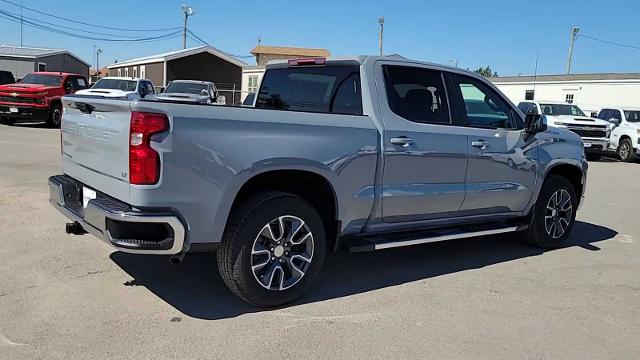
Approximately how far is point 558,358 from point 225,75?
141 ft

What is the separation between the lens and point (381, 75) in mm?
4973

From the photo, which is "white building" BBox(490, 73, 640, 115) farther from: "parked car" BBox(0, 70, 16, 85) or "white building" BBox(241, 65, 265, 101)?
"parked car" BBox(0, 70, 16, 85)

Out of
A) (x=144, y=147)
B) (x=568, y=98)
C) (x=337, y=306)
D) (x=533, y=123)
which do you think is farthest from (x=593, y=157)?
(x=144, y=147)

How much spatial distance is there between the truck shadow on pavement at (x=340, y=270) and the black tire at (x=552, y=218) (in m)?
0.17

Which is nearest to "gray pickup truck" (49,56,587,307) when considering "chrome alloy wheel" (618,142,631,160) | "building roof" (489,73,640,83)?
"chrome alloy wheel" (618,142,631,160)

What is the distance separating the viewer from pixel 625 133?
20422mm

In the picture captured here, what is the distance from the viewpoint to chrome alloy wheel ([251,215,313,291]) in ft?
13.9

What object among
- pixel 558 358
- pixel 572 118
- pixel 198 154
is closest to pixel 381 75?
pixel 198 154

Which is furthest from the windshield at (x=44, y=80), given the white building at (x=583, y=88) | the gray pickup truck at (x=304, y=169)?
the white building at (x=583, y=88)

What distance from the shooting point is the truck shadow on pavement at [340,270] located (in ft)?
14.6

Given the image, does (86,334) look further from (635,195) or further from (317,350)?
(635,195)

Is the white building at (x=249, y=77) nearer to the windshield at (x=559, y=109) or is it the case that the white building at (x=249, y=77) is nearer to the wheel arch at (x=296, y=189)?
the windshield at (x=559, y=109)

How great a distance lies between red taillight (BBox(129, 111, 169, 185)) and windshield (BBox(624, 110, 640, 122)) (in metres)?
21.2

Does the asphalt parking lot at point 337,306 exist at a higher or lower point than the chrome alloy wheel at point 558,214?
lower
